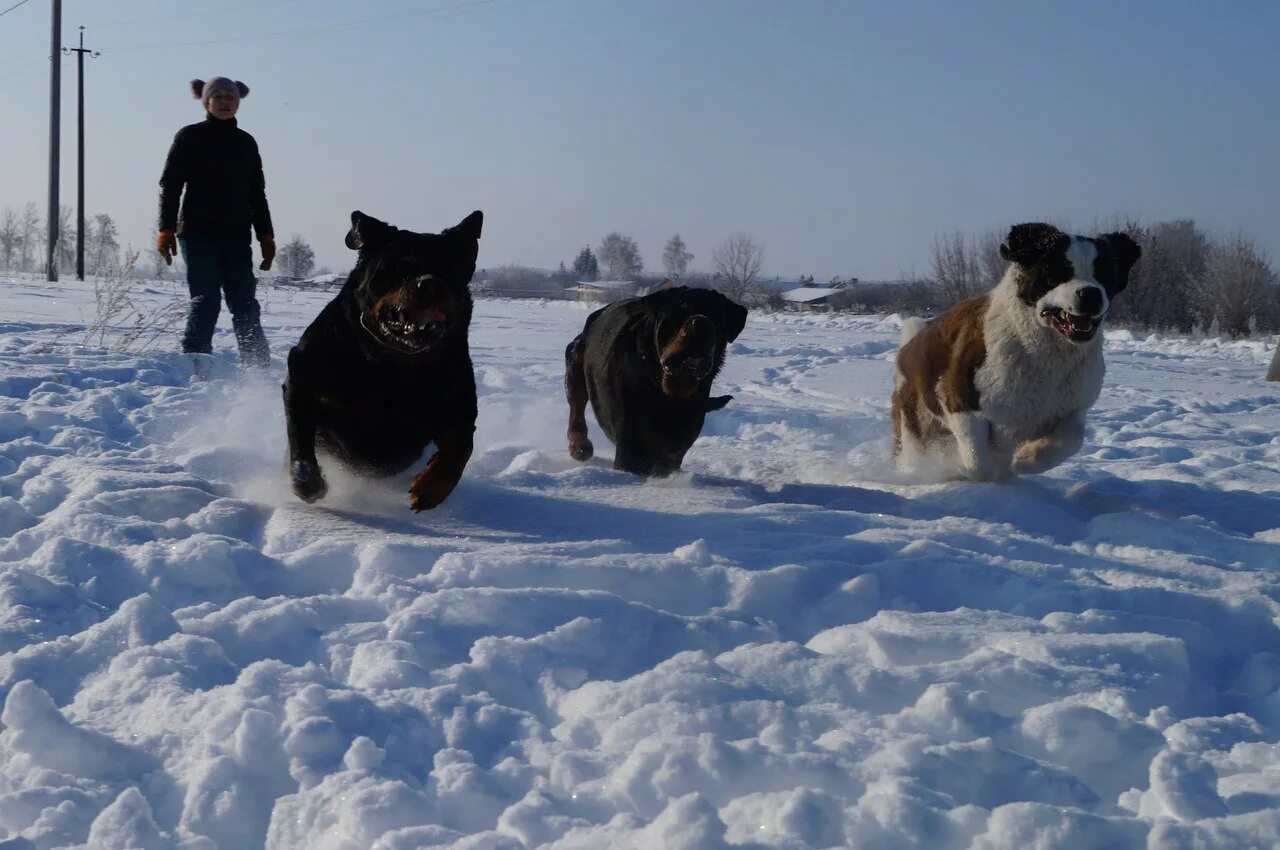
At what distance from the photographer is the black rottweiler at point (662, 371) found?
477 centimetres

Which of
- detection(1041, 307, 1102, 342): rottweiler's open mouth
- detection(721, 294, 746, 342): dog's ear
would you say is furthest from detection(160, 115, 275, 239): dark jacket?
detection(1041, 307, 1102, 342): rottweiler's open mouth

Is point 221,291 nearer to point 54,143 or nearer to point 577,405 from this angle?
point 577,405

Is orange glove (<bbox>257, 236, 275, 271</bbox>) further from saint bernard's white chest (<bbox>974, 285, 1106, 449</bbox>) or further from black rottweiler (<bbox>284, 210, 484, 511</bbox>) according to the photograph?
saint bernard's white chest (<bbox>974, 285, 1106, 449</bbox>)

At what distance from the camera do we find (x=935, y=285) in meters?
44.1

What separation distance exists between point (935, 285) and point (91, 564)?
4391 centimetres

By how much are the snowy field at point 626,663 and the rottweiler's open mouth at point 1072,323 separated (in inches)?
26.0

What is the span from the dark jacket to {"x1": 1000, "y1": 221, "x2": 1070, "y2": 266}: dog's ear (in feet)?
18.5

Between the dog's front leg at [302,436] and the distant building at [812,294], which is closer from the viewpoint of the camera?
the dog's front leg at [302,436]

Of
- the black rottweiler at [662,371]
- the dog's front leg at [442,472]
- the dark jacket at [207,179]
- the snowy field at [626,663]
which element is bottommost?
the snowy field at [626,663]

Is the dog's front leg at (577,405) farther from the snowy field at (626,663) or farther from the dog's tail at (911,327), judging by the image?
the dog's tail at (911,327)

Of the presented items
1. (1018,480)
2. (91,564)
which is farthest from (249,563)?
(1018,480)

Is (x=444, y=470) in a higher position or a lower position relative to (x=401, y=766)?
higher

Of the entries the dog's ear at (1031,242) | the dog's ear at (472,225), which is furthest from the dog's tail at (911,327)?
the dog's ear at (472,225)

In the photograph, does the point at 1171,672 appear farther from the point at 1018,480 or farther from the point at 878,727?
the point at 1018,480
